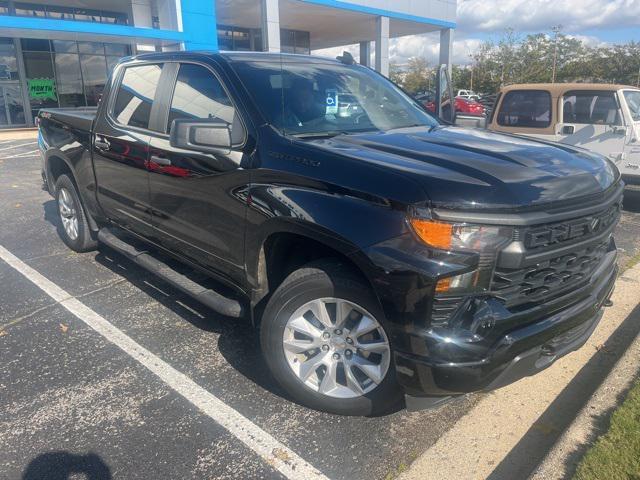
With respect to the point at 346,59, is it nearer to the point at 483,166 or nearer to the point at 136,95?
the point at 136,95

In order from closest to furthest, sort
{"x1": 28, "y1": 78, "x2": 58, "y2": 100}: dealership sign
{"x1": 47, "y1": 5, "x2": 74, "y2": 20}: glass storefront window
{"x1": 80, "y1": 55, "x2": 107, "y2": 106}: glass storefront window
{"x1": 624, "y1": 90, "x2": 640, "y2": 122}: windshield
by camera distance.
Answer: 1. {"x1": 624, "y1": 90, "x2": 640, "y2": 122}: windshield
2. {"x1": 47, "y1": 5, "x2": 74, "y2": 20}: glass storefront window
3. {"x1": 28, "y1": 78, "x2": 58, "y2": 100}: dealership sign
4. {"x1": 80, "y1": 55, "x2": 107, "y2": 106}: glass storefront window

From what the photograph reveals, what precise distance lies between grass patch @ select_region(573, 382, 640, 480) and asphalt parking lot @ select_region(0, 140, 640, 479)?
69cm

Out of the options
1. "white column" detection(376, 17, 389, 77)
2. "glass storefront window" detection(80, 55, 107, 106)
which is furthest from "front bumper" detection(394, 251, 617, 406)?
"white column" detection(376, 17, 389, 77)

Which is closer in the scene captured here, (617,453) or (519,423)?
(617,453)

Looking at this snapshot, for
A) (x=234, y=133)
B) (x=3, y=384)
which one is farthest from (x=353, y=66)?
(x=3, y=384)

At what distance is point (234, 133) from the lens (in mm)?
3166

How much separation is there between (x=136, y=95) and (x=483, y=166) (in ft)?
9.60

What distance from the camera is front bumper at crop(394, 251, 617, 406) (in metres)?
2.32

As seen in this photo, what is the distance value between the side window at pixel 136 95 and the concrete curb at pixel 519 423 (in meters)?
3.00

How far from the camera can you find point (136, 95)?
4.24m

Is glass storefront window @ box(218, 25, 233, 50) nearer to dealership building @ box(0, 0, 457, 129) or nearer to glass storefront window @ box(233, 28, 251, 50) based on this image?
dealership building @ box(0, 0, 457, 129)

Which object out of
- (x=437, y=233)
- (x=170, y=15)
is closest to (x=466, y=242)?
(x=437, y=233)

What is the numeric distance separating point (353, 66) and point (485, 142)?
1.57 meters

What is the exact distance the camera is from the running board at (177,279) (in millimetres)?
3279
